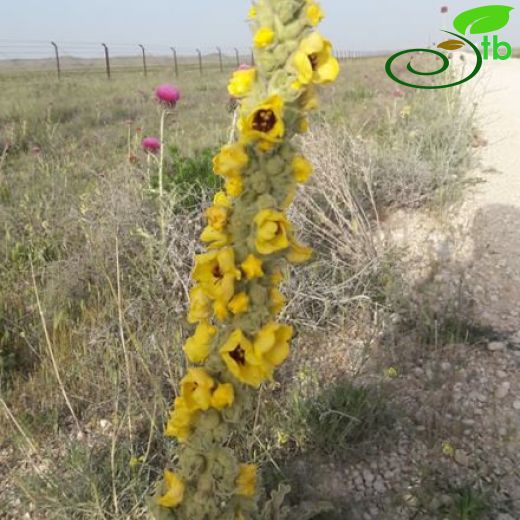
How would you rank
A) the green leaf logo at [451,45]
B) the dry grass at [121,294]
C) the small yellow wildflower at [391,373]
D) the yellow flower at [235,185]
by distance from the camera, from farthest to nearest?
1. the green leaf logo at [451,45]
2. the small yellow wildflower at [391,373]
3. the dry grass at [121,294]
4. the yellow flower at [235,185]

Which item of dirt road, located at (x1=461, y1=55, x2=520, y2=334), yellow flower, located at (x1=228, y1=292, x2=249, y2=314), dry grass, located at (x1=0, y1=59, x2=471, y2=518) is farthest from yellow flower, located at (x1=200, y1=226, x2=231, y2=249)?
dirt road, located at (x1=461, y1=55, x2=520, y2=334)

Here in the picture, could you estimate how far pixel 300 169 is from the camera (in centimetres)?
115

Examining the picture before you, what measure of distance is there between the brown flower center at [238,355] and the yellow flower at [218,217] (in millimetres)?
263

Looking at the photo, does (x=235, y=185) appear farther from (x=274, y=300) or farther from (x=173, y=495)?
(x=173, y=495)

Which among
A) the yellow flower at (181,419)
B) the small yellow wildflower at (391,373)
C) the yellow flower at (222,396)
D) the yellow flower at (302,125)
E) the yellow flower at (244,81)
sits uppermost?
the yellow flower at (244,81)

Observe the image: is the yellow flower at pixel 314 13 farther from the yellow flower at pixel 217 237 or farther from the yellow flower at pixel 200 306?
the yellow flower at pixel 200 306

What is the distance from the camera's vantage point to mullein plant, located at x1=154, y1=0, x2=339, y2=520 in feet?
3.54

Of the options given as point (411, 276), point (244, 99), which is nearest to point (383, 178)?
point (411, 276)

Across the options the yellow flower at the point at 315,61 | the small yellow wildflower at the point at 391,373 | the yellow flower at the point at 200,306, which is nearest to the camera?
the yellow flower at the point at 315,61

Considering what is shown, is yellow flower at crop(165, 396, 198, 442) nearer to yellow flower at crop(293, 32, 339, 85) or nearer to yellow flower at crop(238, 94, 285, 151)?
yellow flower at crop(238, 94, 285, 151)

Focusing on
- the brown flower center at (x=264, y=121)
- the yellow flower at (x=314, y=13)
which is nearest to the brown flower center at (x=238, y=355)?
the brown flower center at (x=264, y=121)

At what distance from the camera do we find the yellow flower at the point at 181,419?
130cm

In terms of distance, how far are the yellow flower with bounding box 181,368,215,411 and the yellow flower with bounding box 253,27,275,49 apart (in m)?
0.70

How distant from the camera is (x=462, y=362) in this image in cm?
286
